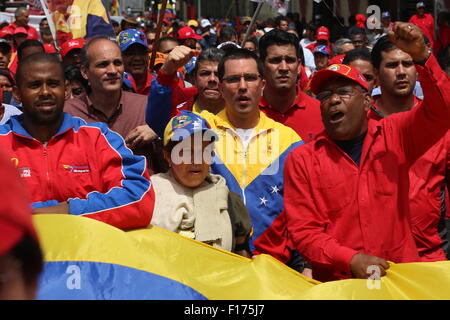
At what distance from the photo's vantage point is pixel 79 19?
901cm

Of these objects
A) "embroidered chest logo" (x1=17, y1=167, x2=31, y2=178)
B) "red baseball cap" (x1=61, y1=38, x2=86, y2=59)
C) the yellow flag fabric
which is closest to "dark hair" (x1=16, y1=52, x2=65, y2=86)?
"embroidered chest logo" (x1=17, y1=167, x2=31, y2=178)

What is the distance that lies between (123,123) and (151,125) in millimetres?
274

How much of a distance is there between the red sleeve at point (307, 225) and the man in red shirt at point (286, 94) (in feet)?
5.46

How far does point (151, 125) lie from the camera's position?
5160 millimetres

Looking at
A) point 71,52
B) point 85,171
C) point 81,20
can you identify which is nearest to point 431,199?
point 85,171

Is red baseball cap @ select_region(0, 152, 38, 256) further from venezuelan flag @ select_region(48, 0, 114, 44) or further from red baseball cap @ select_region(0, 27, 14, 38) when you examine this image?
red baseball cap @ select_region(0, 27, 14, 38)

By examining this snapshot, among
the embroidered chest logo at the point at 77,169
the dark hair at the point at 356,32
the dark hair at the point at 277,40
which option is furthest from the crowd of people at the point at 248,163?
the dark hair at the point at 356,32

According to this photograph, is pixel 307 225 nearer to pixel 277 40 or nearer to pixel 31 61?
pixel 31 61

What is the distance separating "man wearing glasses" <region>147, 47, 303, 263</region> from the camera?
15.0 feet

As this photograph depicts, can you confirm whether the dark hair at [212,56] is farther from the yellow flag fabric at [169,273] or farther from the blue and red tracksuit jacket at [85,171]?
the yellow flag fabric at [169,273]
